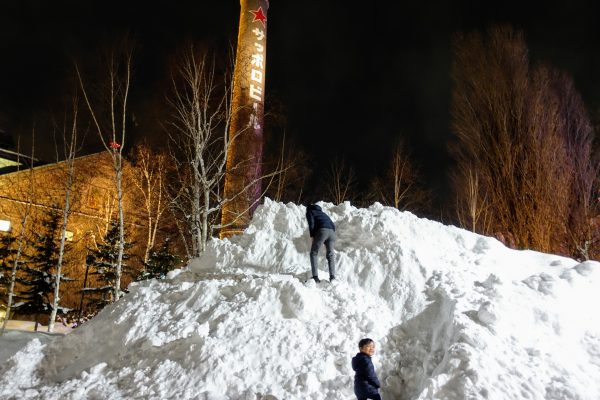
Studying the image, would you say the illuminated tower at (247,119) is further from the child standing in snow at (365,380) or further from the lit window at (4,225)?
the lit window at (4,225)

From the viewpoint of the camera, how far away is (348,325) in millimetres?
5797

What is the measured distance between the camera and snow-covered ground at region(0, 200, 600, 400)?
4.81 m

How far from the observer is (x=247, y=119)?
16812 millimetres

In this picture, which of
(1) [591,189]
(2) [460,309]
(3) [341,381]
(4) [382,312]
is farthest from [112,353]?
(1) [591,189]

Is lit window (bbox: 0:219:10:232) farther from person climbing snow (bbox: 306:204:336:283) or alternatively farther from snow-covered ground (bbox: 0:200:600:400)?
person climbing snow (bbox: 306:204:336:283)

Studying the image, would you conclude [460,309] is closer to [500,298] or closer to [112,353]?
[500,298]

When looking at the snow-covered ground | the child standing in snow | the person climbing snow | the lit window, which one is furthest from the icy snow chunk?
the lit window

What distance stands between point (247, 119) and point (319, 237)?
1105 centimetres

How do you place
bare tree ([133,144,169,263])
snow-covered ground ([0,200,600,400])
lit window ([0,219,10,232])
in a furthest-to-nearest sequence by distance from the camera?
1. lit window ([0,219,10,232])
2. bare tree ([133,144,169,263])
3. snow-covered ground ([0,200,600,400])

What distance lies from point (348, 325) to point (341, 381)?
91 cm

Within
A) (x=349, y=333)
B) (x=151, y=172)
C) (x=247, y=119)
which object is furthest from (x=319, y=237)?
(x=151, y=172)

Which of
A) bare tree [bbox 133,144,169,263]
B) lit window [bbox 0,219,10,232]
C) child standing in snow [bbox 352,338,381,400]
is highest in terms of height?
bare tree [bbox 133,144,169,263]

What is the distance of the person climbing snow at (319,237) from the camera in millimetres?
6762

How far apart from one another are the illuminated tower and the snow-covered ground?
6137 mm
